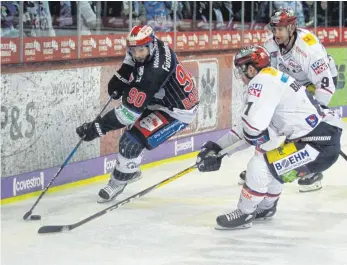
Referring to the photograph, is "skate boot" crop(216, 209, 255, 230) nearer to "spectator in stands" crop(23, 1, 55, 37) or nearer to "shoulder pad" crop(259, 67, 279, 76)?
"shoulder pad" crop(259, 67, 279, 76)


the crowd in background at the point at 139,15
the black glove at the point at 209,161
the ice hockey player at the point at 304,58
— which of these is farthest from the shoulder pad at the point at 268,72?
the crowd in background at the point at 139,15

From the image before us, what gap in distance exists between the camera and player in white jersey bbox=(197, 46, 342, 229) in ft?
15.5

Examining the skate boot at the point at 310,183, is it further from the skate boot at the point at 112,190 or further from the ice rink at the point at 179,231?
the skate boot at the point at 112,190

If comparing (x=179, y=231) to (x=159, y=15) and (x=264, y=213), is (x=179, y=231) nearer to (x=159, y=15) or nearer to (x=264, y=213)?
(x=264, y=213)

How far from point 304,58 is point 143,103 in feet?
3.90

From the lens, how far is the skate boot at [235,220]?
5.05m

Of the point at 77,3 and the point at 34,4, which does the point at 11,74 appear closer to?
the point at 34,4

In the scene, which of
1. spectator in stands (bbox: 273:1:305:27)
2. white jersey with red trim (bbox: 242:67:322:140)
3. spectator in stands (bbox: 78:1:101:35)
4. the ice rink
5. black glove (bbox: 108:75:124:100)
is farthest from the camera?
spectator in stands (bbox: 273:1:305:27)

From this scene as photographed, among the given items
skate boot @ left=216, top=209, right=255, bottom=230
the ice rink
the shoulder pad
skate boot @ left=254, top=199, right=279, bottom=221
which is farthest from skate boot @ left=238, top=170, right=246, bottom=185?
the shoulder pad

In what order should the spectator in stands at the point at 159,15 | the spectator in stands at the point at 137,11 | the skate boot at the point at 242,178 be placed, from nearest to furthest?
the skate boot at the point at 242,178, the spectator in stands at the point at 137,11, the spectator in stands at the point at 159,15

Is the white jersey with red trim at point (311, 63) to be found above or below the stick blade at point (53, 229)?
above

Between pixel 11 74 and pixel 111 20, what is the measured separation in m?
1.42

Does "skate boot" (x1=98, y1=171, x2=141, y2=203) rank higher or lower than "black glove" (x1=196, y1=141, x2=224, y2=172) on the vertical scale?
lower

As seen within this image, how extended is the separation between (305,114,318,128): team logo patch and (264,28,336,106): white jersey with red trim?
1090 mm
